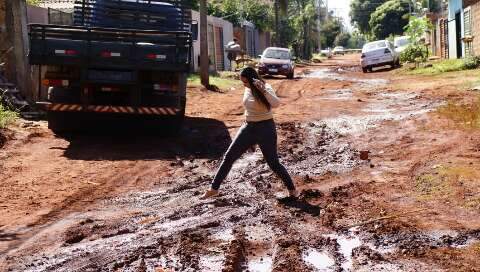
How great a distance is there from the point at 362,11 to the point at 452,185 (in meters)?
87.1

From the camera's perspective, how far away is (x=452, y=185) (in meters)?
7.39

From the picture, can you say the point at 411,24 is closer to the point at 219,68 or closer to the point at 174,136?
the point at 219,68

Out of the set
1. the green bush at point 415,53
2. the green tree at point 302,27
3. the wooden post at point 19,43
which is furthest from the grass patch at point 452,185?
the green tree at point 302,27

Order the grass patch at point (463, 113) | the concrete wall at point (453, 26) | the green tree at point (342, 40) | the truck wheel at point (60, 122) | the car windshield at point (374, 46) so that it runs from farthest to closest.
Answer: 1. the green tree at point (342, 40)
2. the car windshield at point (374, 46)
3. the concrete wall at point (453, 26)
4. the truck wheel at point (60, 122)
5. the grass patch at point (463, 113)

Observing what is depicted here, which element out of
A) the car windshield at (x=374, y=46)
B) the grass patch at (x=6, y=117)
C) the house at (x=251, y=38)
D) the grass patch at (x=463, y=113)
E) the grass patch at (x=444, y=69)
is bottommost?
the grass patch at (x=463, y=113)

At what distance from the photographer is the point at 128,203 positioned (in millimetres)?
7402

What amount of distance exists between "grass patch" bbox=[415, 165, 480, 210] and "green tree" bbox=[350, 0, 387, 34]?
83.6m

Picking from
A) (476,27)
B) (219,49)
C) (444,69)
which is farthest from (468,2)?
(219,49)

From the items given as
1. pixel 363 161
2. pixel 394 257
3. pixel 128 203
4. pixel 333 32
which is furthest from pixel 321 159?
pixel 333 32

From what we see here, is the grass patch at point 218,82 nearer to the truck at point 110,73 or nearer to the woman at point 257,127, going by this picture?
the truck at point 110,73

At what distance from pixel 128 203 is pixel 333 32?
3981 inches

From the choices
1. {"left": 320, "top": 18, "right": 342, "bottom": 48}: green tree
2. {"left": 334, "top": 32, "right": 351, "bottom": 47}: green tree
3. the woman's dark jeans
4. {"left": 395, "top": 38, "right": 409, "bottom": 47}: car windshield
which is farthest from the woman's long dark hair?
{"left": 334, "top": 32, "right": 351, "bottom": 47}: green tree

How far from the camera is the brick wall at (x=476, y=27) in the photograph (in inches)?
1029

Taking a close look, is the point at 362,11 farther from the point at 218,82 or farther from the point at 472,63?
the point at 472,63
